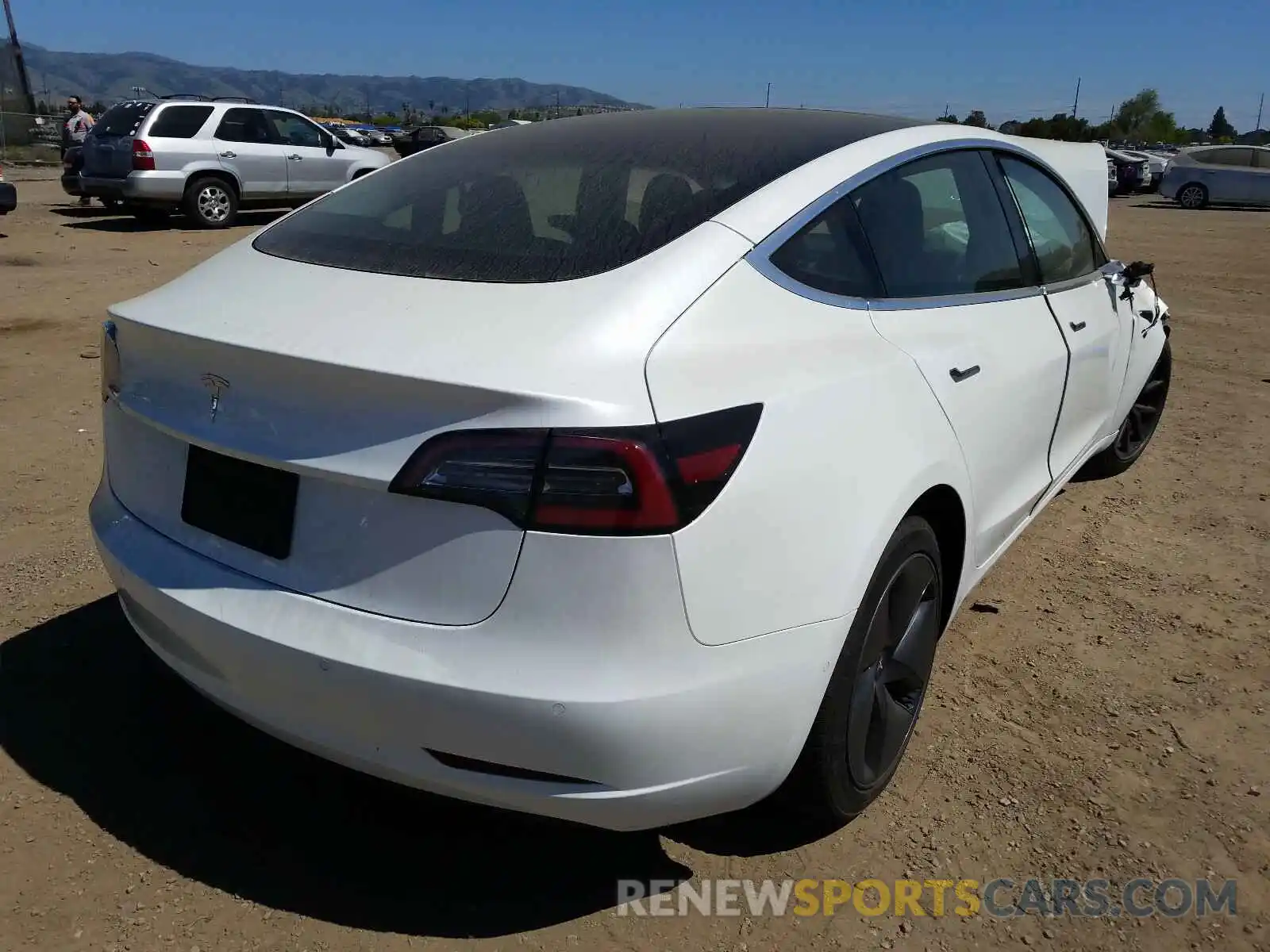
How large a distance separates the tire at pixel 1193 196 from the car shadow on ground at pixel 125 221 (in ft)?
71.1

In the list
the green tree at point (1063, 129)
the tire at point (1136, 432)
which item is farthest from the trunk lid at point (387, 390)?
the green tree at point (1063, 129)

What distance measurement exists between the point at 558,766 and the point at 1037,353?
2.11 m

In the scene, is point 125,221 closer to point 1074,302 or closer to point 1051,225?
point 1051,225

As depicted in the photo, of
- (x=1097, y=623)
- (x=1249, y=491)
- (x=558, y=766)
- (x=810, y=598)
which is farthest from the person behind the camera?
(x=1249, y=491)

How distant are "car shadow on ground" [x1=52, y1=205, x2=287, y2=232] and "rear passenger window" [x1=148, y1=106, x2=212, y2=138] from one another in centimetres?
124

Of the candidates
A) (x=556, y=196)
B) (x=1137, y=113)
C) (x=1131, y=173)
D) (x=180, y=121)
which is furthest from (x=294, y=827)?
(x=1137, y=113)

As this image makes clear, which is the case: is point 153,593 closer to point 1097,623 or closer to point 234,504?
point 234,504

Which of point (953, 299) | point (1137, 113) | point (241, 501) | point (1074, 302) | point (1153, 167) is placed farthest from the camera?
point (1137, 113)

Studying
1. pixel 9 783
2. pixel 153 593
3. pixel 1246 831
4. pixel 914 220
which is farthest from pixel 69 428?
pixel 1246 831

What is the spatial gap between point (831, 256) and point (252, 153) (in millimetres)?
14243

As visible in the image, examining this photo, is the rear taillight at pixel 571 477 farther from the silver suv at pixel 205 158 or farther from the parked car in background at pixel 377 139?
the parked car in background at pixel 377 139

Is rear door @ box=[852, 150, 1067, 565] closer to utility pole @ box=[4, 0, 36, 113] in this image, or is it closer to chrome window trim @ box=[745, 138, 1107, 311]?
chrome window trim @ box=[745, 138, 1107, 311]

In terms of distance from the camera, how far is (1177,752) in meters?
2.89

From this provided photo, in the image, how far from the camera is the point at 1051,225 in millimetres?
3662
